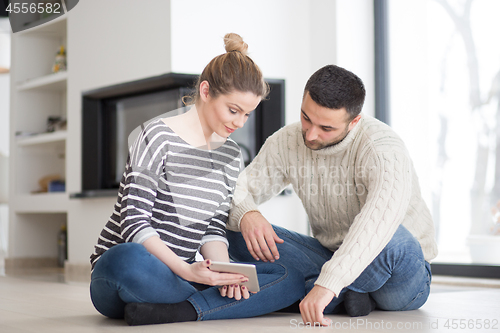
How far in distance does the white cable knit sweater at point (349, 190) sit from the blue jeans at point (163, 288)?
20 cm

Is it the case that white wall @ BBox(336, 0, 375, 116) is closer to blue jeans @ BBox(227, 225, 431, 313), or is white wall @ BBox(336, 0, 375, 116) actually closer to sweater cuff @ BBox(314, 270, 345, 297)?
blue jeans @ BBox(227, 225, 431, 313)

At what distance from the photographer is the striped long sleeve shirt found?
1.28m

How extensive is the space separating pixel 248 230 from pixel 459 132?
180cm

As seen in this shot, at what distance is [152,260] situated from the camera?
49.2 inches

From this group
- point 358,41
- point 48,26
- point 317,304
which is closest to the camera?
point 317,304

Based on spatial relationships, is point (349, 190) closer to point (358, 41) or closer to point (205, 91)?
point (205, 91)

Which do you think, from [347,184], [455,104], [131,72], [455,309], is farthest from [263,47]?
[455,309]

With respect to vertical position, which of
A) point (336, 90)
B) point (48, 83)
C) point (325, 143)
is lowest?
point (325, 143)

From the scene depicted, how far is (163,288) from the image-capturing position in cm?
128

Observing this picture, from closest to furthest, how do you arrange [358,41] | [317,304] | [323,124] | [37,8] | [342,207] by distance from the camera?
[317,304] < [323,124] < [342,207] < [358,41] < [37,8]

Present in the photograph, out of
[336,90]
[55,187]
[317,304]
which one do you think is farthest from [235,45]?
[55,187]

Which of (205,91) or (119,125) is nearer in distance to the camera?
(205,91)

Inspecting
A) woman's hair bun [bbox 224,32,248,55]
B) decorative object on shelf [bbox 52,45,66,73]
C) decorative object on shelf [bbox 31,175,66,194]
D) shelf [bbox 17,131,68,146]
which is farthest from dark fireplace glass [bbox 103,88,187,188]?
woman's hair bun [bbox 224,32,248,55]

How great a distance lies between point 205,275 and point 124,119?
2.09 meters
